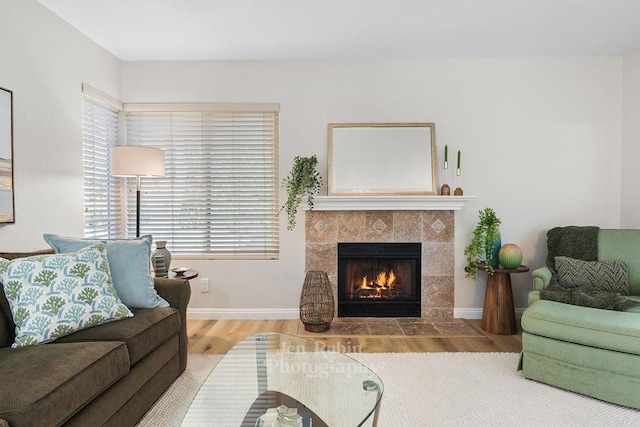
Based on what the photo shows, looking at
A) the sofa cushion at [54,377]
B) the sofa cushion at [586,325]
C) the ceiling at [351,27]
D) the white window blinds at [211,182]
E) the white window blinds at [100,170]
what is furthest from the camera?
the white window blinds at [211,182]

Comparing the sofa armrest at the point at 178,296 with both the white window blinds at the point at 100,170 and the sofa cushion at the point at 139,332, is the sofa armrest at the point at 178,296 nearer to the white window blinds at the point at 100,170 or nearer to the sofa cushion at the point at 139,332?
the sofa cushion at the point at 139,332

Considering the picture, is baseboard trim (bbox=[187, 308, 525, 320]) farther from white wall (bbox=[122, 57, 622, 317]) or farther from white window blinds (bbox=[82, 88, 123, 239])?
white window blinds (bbox=[82, 88, 123, 239])

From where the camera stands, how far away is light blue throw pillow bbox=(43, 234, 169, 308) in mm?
2326

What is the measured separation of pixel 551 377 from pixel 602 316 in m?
0.49

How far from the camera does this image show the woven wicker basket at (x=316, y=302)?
3.48 m

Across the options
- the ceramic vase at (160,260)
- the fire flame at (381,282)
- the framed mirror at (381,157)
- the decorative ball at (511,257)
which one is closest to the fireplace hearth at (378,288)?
the fire flame at (381,282)

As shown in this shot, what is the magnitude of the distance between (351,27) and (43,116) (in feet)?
7.84

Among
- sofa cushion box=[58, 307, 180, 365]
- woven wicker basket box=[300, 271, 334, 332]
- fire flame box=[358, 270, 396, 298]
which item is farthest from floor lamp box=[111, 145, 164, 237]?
fire flame box=[358, 270, 396, 298]

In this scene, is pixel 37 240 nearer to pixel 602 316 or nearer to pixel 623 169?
pixel 602 316

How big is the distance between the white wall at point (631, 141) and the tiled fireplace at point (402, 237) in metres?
1.67

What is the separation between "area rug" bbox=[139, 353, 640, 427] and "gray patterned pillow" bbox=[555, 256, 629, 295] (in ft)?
2.63

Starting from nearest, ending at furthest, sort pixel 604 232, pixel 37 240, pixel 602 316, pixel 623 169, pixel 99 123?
1. pixel 602 316
2. pixel 37 240
3. pixel 604 232
4. pixel 99 123
5. pixel 623 169

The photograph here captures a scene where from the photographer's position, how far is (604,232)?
3264 millimetres

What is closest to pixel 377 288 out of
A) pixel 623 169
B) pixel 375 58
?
pixel 375 58
